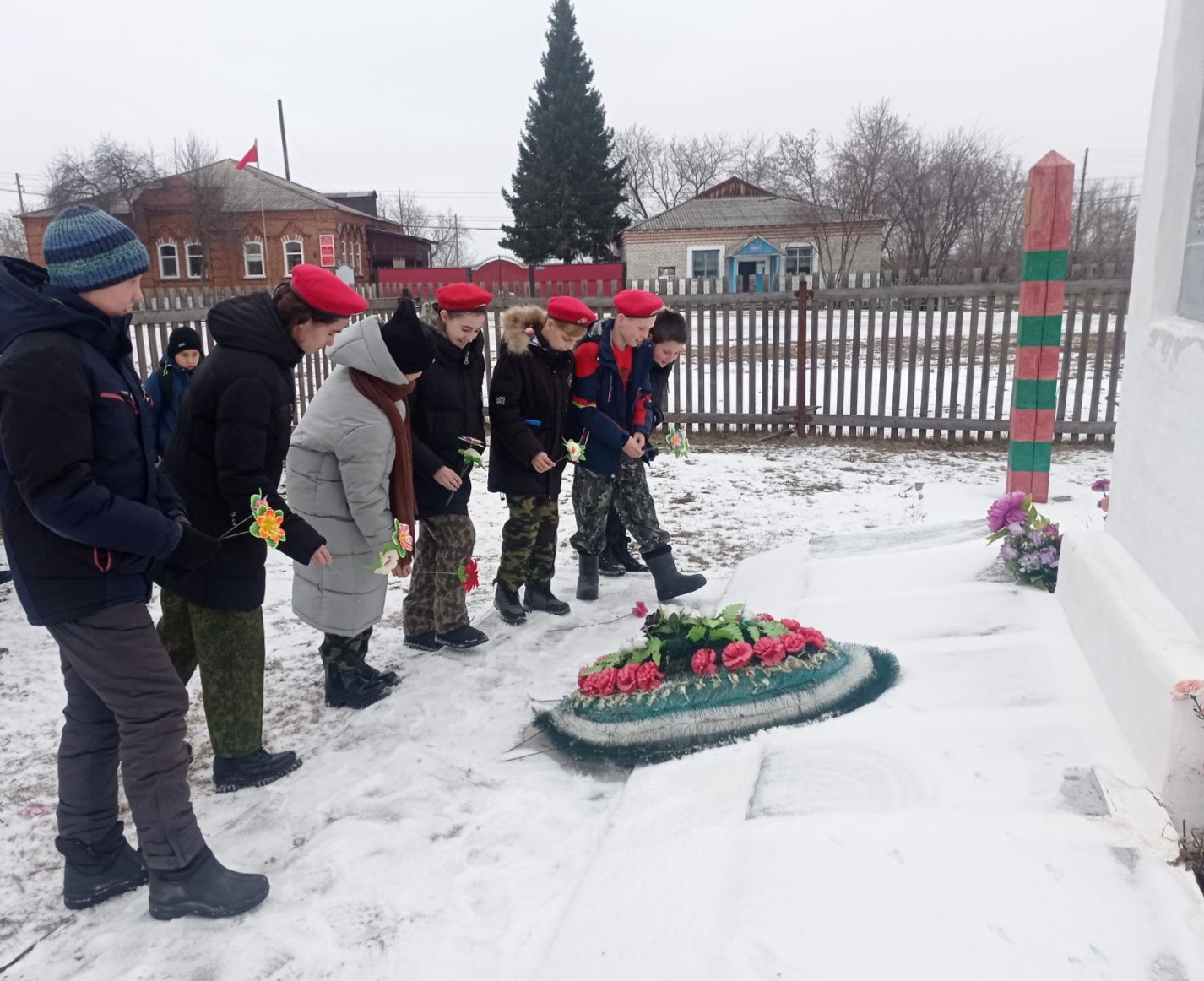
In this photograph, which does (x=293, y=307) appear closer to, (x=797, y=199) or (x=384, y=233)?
(x=797, y=199)

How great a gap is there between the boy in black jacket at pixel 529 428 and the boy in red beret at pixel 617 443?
0.16 meters

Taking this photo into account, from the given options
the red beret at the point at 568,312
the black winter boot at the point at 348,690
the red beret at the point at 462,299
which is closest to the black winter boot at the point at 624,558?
the red beret at the point at 568,312

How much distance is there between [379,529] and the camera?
3.52 metres

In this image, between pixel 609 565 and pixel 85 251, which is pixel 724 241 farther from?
pixel 85 251

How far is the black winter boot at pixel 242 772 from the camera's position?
10.3 ft

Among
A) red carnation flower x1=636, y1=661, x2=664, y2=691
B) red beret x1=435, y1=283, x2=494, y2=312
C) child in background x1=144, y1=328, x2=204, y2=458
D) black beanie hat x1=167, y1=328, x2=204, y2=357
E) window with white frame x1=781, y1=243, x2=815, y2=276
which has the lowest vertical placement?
red carnation flower x1=636, y1=661, x2=664, y2=691

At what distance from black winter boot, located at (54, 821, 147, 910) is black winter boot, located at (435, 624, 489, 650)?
1.87 m

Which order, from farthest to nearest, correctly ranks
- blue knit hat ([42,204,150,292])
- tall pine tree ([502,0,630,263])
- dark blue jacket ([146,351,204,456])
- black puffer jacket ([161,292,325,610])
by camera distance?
tall pine tree ([502,0,630,263]), dark blue jacket ([146,351,204,456]), black puffer jacket ([161,292,325,610]), blue knit hat ([42,204,150,292])

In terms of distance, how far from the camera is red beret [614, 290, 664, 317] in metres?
4.54

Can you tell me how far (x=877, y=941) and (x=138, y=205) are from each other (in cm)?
4233

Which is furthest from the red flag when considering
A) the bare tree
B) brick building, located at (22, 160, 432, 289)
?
the bare tree

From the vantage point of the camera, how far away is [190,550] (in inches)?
95.4

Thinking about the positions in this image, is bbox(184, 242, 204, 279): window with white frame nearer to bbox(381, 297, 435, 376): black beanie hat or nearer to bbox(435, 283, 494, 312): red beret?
bbox(435, 283, 494, 312): red beret

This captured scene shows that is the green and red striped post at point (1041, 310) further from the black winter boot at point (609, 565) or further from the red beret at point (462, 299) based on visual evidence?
the red beret at point (462, 299)
